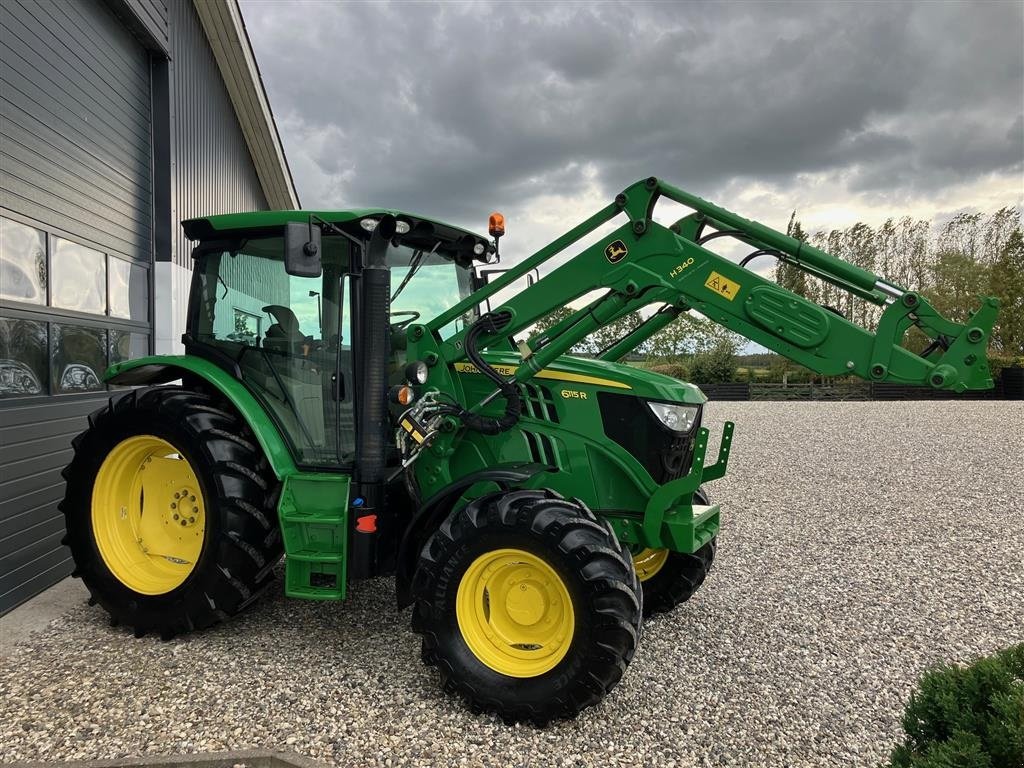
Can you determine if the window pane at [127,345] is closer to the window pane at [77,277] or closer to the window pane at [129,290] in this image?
the window pane at [129,290]

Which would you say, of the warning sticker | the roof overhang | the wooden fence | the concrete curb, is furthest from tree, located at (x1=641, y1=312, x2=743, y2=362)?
the concrete curb

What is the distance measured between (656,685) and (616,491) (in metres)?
0.98

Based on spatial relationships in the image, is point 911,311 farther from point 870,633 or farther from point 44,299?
point 44,299

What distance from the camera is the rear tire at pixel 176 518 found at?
12.5 feet

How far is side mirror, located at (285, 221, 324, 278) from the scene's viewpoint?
3.38m

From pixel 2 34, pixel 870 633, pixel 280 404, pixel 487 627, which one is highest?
pixel 2 34

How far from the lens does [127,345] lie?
657 centimetres

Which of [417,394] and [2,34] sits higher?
[2,34]

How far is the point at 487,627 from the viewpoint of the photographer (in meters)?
3.39

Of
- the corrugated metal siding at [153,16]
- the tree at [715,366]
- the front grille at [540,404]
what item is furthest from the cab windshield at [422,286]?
the tree at [715,366]

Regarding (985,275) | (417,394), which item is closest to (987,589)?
(417,394)

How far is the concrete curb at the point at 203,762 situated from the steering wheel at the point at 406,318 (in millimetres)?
2201

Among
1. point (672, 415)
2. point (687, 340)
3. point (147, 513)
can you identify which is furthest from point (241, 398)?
point (687, 340)

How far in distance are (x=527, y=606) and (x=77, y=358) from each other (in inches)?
173
